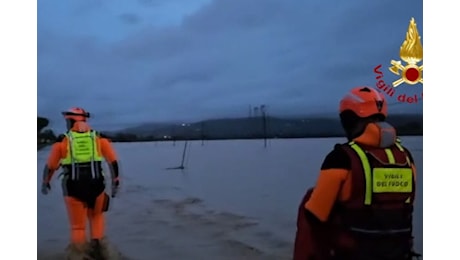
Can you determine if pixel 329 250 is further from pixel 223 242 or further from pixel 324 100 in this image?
pixel 324 100

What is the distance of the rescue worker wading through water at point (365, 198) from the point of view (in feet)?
7.57

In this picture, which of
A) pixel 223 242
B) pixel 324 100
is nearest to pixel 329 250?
pixel 223 242

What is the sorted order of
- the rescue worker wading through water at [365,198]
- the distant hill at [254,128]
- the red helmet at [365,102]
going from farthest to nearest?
the distant hill at [254,128]
the red helmet at [365,102]
the rescue worker wading through water at [365,198]

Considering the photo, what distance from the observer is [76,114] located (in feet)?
8.23

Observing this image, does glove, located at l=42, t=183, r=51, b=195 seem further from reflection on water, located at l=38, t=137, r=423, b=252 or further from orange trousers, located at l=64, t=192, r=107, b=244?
reflection on water, located at l=38, t=137, r=423, b=252

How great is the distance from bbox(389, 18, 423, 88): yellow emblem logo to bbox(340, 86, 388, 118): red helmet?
16cm

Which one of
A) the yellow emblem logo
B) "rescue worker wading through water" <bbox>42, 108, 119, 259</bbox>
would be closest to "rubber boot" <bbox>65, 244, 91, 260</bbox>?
"rescue worker wading through water" <bbox>42, 108, 119, 259</bbox>

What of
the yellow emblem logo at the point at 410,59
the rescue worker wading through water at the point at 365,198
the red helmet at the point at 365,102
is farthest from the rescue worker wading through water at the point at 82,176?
the yellow emblem logo at the point at 410,59

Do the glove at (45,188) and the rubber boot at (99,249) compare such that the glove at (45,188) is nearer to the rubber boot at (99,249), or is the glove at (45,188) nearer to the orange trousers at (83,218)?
the orange trousers at (83,218)

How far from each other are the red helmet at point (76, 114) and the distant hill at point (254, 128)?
124mm

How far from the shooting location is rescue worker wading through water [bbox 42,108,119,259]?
8.21 ft

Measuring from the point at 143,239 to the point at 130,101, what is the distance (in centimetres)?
54

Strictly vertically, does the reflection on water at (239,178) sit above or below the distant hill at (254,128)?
below

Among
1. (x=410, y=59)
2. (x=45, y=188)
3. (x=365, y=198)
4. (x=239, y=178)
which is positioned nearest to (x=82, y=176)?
(x=45, y=188)
